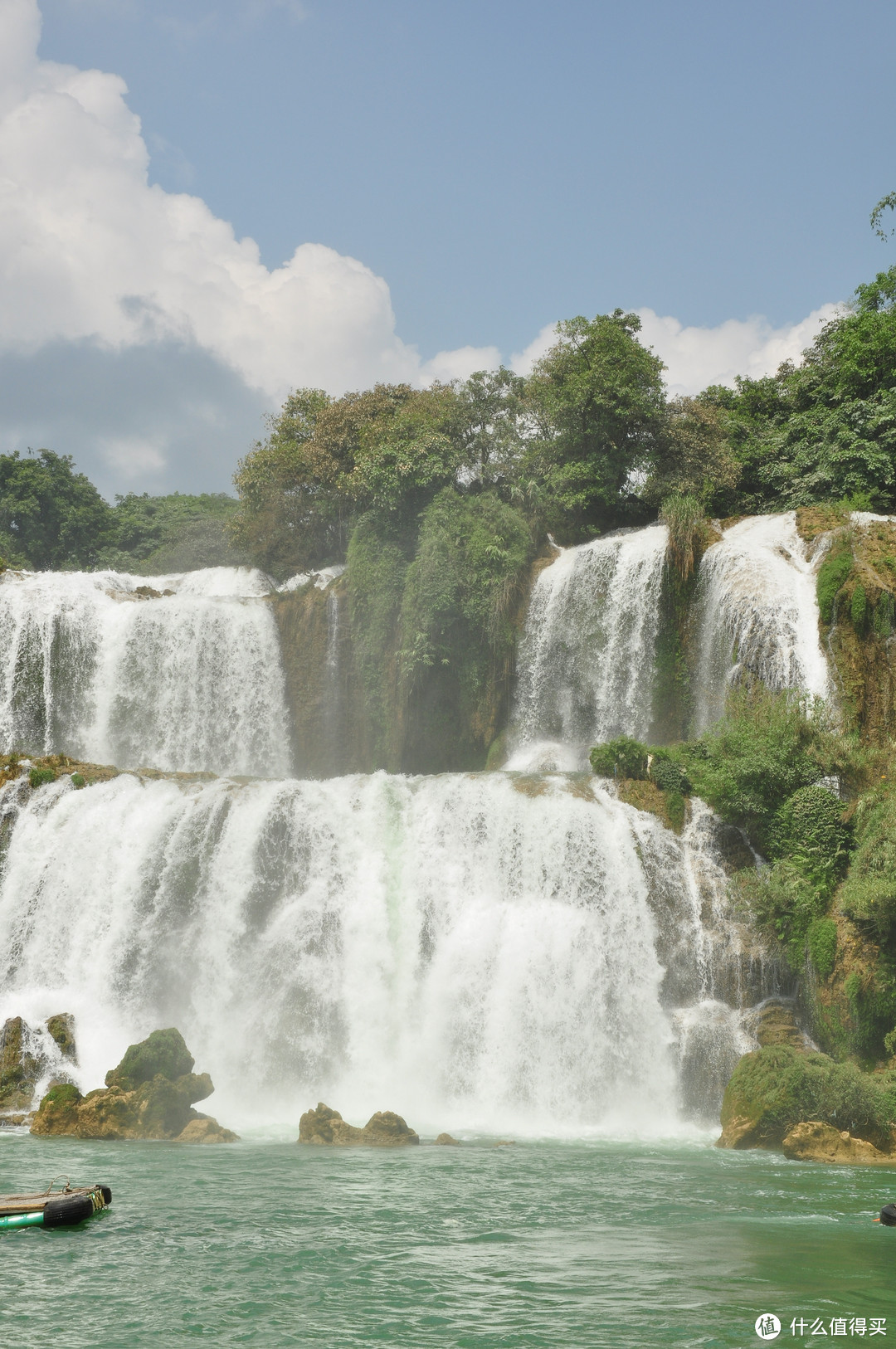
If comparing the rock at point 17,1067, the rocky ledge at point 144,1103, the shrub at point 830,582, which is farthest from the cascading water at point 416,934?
the rocky ledge at point 144,1103

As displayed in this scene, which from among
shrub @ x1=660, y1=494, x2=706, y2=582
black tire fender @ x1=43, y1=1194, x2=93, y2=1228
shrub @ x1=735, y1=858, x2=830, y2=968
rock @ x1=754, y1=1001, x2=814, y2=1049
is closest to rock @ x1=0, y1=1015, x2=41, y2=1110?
black tire fender @ x1=43, y1=1194, x2=93, y2=1228

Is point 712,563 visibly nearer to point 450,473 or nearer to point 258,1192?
point 450,473

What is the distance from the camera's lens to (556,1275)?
1059 centimetres

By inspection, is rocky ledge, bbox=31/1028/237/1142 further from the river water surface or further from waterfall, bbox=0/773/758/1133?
waterfall, bbox=0/773/758/1133

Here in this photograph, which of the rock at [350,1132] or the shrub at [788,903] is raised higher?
the shrub at [788,903]

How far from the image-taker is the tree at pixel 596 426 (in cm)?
3816

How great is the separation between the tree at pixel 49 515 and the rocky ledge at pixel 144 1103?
42.3 m

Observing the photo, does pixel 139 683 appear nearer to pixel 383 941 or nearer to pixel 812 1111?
pixel 383 941

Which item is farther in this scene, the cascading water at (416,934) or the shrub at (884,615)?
the shrub at (884,615)

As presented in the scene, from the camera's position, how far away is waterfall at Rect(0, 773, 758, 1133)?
829 inches

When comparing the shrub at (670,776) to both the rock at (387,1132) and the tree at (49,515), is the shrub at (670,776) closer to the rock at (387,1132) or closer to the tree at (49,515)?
the rock at (387,1132)

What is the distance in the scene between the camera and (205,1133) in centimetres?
1816

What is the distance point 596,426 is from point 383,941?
22524 millimetres

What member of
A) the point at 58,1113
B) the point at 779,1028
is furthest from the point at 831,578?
the point at 58,1113
